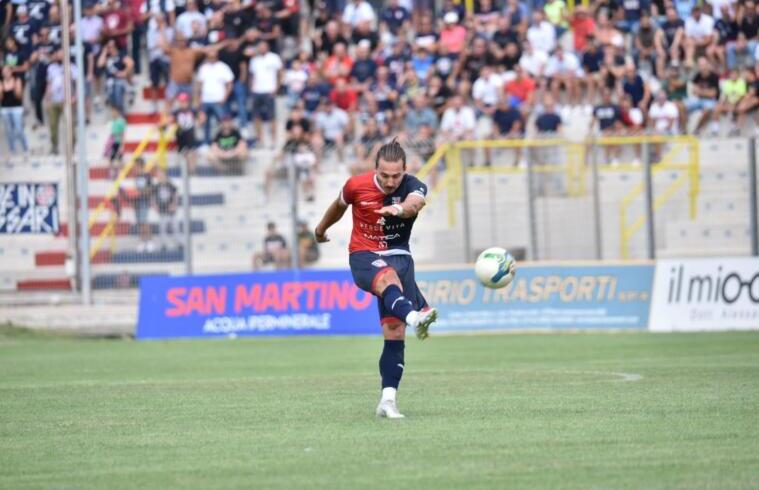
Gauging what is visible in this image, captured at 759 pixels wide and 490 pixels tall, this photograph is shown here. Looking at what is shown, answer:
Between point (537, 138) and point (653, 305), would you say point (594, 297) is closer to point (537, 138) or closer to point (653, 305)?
point (653, 305)

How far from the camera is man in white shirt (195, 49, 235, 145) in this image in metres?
31.7

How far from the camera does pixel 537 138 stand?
93.4 feet

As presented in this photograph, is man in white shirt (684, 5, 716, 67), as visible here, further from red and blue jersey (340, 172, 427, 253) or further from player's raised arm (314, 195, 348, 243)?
red and blue jersey (340, 172, 427, 253)

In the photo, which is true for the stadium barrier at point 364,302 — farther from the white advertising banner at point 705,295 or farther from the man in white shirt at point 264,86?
the man in white shirt at point 264,86

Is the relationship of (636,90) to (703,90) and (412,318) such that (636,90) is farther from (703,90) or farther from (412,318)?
(412,318)

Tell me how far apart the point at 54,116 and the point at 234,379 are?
1710 centimetres

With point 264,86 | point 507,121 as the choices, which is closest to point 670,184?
point 507,121

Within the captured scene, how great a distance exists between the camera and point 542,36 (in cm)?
3322

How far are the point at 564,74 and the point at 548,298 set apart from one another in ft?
25.5

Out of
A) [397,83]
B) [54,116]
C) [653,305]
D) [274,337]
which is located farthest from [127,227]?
[653,305]

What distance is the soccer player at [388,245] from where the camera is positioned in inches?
445

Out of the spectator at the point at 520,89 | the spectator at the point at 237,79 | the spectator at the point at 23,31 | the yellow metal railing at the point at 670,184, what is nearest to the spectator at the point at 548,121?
the spectator at the point at 520,89

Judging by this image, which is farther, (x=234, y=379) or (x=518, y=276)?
(x=518, y=276)

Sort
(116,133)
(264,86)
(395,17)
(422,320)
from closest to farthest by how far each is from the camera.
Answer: (422,320), (116,133), (264,86), (395,17)
